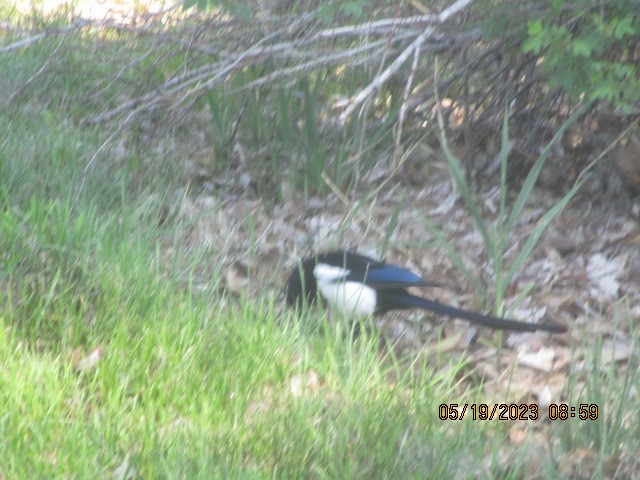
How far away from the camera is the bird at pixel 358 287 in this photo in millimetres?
3582

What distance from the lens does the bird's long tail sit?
3355 mm

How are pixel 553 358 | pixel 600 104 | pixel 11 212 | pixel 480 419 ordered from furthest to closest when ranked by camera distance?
1. pixel 600 104
2. pixel 11 212
3. pixel 553 358
4. pixel 480 419

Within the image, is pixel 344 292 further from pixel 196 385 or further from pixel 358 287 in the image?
pixel 196 385

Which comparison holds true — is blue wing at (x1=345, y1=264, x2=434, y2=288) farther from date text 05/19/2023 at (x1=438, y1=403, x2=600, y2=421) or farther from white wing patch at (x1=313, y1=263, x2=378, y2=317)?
date text 05/19/2023 at (x1=438, y1=403, x2=600, y2=421)

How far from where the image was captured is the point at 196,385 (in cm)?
303

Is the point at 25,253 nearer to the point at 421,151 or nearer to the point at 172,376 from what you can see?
the point at 172,376

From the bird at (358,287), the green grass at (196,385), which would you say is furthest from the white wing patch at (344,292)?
the green grass at (196,385)

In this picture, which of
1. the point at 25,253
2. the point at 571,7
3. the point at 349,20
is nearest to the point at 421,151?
the point at 349,20

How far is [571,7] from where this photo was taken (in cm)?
380

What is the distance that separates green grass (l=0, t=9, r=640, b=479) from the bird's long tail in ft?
0.56

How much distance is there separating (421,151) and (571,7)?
161 cm

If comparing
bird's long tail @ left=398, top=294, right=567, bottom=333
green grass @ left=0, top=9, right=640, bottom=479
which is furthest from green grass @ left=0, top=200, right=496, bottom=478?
bird's long tail @ left=398, top=294, right=567, bottom=333

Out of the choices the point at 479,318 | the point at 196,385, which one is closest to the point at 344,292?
the point at 479,318

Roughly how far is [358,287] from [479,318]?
450 mm
